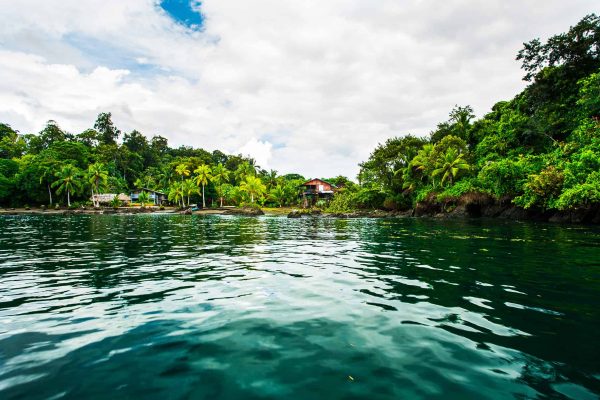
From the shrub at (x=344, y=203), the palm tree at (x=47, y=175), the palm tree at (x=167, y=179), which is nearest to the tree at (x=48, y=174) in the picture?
the palm tree at (x=47, y=175)

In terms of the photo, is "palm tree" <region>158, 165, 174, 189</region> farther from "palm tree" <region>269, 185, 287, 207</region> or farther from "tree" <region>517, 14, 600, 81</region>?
"tree" <region>517, 14, 600, 81</region>

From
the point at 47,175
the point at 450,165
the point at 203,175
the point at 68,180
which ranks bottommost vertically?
the point at 450,165

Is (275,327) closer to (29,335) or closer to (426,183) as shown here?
(29,335)

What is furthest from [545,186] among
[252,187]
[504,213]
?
[252,187]

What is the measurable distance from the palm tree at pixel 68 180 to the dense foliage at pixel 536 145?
63551 mm

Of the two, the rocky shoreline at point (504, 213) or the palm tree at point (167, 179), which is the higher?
the palm tree at point (167, 179)

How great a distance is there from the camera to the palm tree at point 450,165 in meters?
40.9

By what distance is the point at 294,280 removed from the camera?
755 cm

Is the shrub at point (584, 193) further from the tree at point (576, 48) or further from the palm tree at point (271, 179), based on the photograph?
the palm tree at point (271, 179)

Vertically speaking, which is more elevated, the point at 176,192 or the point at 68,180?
the point at 68,180

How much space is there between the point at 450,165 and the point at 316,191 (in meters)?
40.1

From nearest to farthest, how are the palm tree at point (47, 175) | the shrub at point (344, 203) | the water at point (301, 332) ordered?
the water at point (301, 332), the shrub at point (344, 203), the palm tree at point (47, 175)

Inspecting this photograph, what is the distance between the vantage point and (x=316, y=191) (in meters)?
78.4

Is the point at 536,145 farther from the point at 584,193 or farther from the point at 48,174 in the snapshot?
the point at 48,174
